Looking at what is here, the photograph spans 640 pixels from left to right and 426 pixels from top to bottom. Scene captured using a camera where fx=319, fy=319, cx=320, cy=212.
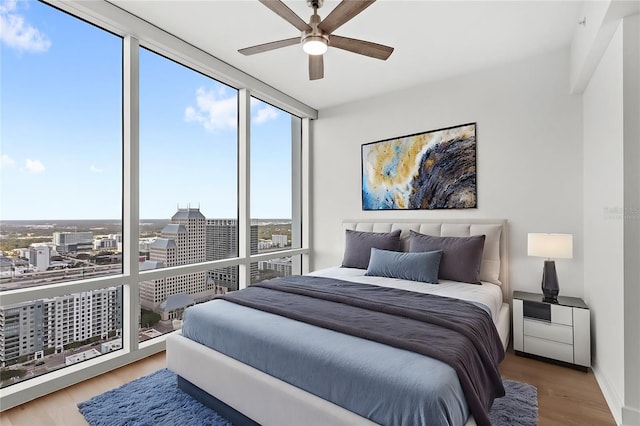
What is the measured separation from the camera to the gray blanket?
4.93ft

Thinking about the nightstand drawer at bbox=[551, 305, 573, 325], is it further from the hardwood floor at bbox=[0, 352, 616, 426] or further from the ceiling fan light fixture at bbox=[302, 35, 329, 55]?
the ceiling fan light fixture at bbox=[302, 35, 329, 55]

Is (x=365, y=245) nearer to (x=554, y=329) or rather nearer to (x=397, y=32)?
(x=554, y=329)

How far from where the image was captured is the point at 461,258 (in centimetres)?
298

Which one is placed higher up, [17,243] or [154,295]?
[17,243]

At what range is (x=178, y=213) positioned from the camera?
317 centimetres

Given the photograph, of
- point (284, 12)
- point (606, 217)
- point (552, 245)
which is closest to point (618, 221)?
point (606, 217)

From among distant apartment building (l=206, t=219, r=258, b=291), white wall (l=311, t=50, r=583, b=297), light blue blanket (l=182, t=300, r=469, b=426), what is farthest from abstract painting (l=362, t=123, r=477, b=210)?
light blue blanket (l=182, t=300, r=469, b=426)

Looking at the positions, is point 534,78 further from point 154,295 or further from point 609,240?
point 154,295

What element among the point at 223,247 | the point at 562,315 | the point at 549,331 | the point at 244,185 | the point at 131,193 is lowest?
the point at 549,331

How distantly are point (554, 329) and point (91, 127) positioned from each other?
4161 millimetres

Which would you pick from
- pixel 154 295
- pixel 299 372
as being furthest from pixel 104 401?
pixel 299 372

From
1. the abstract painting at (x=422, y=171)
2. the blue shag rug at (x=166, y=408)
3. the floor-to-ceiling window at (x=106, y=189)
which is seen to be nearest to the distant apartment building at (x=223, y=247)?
the floor-to-ceiling window at (x=106, y=189)

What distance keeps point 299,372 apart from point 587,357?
94.7 inches

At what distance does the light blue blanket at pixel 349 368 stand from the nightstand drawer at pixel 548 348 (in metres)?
1.84
